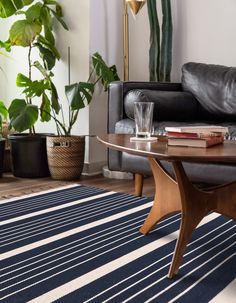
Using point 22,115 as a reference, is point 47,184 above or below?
below

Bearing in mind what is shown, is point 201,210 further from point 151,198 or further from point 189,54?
point 189,54

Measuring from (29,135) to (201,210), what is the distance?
198 cm

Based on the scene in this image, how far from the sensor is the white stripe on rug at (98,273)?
48.4 inches

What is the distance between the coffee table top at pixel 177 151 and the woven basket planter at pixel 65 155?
56.7 inches

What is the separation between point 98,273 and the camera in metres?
1.39

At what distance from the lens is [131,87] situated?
2.64m

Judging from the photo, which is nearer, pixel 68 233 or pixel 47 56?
pixel 68 233

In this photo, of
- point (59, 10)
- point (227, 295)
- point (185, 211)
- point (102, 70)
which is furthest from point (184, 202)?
point (59, 10)

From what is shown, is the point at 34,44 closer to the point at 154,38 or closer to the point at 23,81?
the point at 23,81

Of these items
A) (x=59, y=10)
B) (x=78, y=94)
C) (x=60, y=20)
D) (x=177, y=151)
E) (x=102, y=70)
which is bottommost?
(x=177, y=151)

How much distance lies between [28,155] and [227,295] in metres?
2.08

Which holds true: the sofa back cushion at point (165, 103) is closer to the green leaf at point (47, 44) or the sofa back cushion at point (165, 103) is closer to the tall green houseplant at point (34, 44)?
the tall green houseplant at point (34, 44)

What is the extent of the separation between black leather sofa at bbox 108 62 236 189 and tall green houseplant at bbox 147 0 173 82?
292 mm

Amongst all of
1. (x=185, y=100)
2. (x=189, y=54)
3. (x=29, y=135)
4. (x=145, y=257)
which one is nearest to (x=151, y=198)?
(x=185, y=100)
